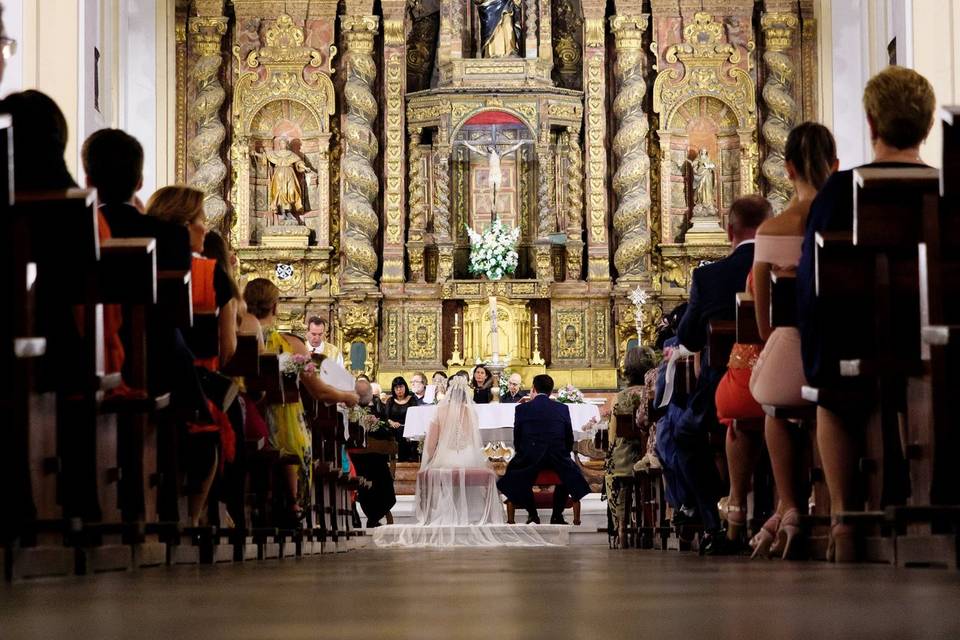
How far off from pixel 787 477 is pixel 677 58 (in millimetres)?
14390

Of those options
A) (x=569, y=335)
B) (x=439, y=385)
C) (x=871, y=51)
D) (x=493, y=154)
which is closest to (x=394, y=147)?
(x=493, y=154)

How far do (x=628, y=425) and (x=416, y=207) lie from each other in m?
9.68

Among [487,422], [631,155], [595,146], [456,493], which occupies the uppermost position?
[595,146]

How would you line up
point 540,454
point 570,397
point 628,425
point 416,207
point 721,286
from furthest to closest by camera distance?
point 416,207 < point 570,397 < point 540,454 < point 628,425 < point 721,286

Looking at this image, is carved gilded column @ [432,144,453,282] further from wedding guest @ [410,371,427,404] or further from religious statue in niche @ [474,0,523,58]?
wedding guest @ [410,371,427,404]

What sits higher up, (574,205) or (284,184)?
(284,184)

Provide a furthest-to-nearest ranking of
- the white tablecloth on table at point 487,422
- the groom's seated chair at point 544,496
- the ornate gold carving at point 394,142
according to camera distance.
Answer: the ornate gold carving at point 394,142 → the white tablecloth on table at point 487,422 → the groom's seated chair at point 544,496

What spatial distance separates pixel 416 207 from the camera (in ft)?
62.6

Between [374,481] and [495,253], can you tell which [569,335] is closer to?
[495,253]

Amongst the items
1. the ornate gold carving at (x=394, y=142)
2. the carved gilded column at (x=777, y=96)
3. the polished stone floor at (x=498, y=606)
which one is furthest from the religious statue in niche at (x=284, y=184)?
the polished stone floor at (x=498, y=606)

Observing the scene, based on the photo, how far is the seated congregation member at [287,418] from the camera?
24.4ft

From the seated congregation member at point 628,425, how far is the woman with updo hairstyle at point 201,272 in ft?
9.60

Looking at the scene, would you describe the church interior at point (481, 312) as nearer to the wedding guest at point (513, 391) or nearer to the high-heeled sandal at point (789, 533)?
the high-heeled sandal at point (789, 533)

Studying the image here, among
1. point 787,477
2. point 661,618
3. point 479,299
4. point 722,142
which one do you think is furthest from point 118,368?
point 722,142
